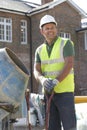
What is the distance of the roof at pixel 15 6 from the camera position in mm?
32156

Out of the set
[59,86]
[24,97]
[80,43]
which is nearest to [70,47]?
[59,86]

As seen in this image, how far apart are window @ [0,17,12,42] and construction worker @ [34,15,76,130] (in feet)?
88.9

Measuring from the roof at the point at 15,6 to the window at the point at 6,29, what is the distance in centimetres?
92

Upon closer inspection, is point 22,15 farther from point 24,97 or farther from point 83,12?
point 24,97

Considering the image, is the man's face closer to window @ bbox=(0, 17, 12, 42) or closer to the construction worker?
the construction worker

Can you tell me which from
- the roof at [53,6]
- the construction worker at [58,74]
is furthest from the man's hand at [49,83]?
the roof at [53,6]

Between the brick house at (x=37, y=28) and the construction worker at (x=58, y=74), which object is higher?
the brick house at (x=37, y=28)

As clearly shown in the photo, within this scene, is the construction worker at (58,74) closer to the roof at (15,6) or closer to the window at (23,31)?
the roof at (15,6)

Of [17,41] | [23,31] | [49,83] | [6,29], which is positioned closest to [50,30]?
[49,83]

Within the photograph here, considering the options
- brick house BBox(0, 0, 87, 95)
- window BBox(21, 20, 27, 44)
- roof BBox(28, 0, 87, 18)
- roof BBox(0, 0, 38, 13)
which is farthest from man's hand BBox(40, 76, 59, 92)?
roof BBox(28, 0, 87, 18)

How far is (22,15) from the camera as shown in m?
33.4

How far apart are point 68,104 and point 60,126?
0.41 metres

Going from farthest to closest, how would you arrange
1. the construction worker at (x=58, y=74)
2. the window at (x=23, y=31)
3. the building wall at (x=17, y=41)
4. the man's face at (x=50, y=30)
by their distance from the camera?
the window at (x=23, y=31) < the building wall at (x=17, y=41) < the man's face at (x=50, y=30) < the construction worker at (x=58, y=74)

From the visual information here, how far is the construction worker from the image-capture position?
4523 millimetres
